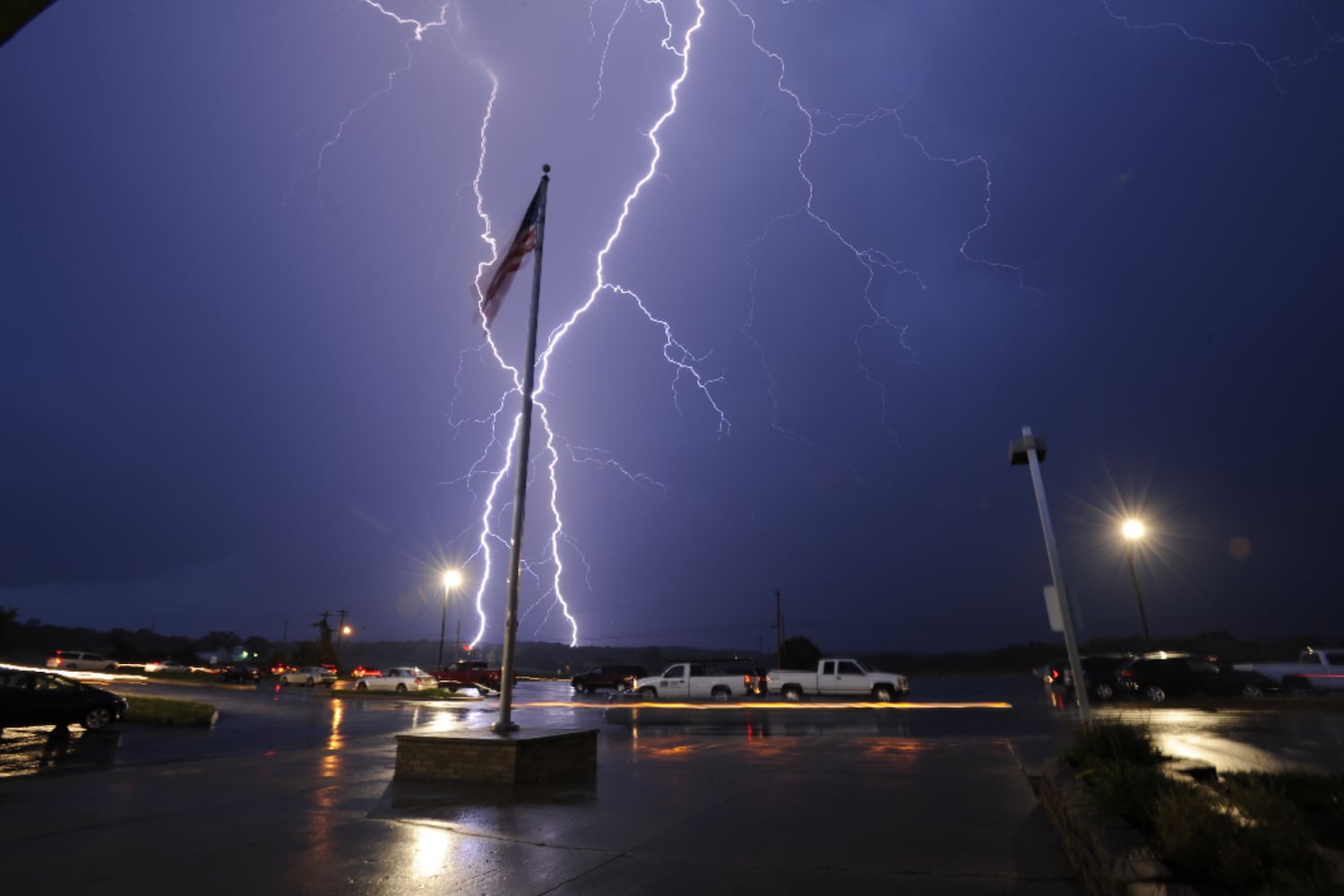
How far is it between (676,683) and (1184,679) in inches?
683

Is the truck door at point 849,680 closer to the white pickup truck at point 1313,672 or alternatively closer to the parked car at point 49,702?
the white pickup truck at point 1313,672

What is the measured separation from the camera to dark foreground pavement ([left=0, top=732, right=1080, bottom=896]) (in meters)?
4.57

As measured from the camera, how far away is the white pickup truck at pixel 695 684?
92.6 ft

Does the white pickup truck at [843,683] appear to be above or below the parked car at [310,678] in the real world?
below

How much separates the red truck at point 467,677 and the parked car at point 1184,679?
26.3m

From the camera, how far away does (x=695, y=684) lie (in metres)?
28.9

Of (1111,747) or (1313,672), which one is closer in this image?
(1111,747)

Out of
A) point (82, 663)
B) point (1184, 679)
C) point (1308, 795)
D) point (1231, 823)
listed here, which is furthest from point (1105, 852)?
point (82, 663)

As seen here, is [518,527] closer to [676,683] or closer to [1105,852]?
[1105,852]

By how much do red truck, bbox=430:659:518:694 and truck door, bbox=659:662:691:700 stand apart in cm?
965

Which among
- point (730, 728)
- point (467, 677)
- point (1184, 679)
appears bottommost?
point (730, 728)

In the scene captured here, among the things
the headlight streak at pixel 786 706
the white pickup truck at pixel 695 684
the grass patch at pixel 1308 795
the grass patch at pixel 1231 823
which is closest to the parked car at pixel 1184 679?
the headlight streak at pixel 786 706

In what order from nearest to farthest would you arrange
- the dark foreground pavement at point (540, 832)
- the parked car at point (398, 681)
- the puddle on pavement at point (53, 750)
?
the dark foreground pavement at point (540, 832) < the puddle on pavement at point (53, 750) < the parked car at point (398, 681)

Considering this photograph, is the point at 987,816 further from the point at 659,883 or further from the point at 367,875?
the point at 367,875
